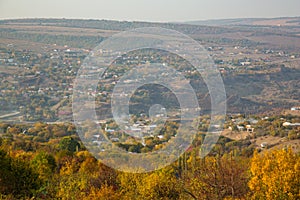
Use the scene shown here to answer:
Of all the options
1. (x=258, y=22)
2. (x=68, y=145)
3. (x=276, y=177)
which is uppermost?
(x=276, y=177)

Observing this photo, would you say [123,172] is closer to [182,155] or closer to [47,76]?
[182,155]

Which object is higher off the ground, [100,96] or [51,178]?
[51,178]

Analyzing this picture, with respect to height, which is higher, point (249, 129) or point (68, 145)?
point (68, 145)

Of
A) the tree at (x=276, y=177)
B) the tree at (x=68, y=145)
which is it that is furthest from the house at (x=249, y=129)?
the tree at (x=276, y=177)

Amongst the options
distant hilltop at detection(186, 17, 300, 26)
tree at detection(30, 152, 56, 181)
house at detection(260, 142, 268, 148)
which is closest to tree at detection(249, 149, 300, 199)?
tree at detection(30, 152, 56, 181)

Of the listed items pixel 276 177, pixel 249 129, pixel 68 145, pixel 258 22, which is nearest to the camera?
pixel 276 177

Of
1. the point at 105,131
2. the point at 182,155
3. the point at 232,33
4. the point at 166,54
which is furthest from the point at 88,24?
the point at 182,155

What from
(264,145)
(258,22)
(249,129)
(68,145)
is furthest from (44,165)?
(258,22)

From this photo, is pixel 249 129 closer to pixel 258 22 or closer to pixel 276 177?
pixel 276 177
